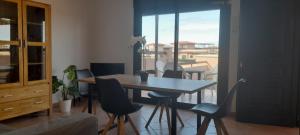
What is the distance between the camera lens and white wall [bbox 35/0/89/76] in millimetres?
4715

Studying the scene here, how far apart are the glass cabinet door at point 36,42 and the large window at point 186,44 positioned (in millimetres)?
1886

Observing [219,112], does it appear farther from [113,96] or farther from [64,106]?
[64,106]

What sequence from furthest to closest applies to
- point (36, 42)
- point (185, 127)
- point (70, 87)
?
1. point (70, 87)
2. point (36, 42)
3. point (185, 127)

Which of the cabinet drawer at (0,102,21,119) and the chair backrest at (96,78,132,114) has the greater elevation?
the chair backrest at (96,78,132,114)

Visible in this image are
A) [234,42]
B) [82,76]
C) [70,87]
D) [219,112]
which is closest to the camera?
[219,112]

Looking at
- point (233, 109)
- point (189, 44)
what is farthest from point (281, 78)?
point (189, 44)

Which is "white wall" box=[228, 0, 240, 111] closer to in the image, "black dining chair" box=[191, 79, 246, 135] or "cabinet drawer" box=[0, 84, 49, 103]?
"black dining chair" box=[191, 79, 246, 135]

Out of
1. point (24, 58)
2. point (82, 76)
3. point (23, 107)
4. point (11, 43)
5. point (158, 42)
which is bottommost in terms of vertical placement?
point (23, 107)

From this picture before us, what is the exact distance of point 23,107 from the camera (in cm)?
364

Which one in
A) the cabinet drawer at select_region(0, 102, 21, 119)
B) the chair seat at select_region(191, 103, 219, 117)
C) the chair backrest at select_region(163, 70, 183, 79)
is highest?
the chair backrest at select_region(163, 70, 183, 79)

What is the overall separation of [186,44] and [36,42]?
103 inches

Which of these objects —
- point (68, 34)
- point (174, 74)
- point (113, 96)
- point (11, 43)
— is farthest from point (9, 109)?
point (174, 74)

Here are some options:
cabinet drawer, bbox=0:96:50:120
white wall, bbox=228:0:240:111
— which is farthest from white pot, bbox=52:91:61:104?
white wall, bbox=228:0:240:111

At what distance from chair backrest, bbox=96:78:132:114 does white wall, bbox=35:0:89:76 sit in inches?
92.7
